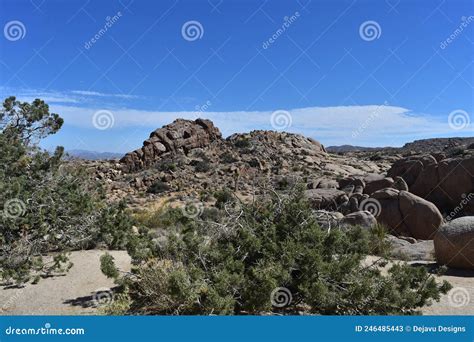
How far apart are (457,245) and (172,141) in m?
34.6

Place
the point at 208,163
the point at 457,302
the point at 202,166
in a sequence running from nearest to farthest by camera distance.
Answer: the point at 457,302, the point at 202,166, the point at 208,163

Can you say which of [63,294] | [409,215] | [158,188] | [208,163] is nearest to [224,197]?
[63,294]

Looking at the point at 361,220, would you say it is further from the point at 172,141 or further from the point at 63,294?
the point at 172,141

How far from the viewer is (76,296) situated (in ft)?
27.6

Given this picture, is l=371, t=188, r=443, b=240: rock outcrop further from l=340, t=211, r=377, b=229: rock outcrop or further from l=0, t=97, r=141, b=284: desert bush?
l=0, t=97, r=141, b=284: desert bush

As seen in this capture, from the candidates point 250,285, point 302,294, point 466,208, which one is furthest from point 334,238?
point 466,208

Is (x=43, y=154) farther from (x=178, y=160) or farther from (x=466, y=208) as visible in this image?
(x=178, y=160)

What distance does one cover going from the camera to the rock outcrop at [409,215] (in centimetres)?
1783

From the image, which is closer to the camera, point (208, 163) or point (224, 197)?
point (224, 197)

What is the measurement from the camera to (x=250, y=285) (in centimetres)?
705

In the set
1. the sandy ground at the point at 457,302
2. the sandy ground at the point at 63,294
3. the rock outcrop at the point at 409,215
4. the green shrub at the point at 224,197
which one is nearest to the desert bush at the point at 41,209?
the sandy ground at the point at 63,294

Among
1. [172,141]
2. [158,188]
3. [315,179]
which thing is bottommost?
[315,179]

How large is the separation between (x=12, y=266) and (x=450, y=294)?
27.7ft

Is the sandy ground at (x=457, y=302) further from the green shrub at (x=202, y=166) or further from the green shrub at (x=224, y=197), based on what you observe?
the green shrub at (x=202, y=166)
